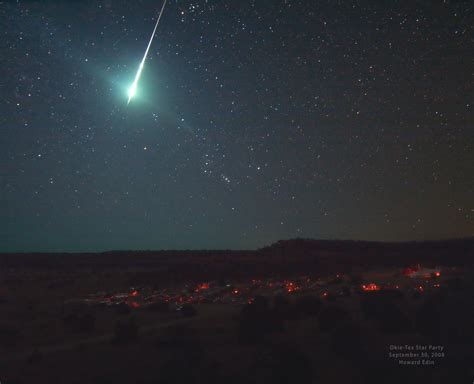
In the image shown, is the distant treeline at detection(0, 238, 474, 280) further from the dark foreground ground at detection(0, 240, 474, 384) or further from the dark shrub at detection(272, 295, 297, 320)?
the dark shrub at detection(272, 295, 297, 320)

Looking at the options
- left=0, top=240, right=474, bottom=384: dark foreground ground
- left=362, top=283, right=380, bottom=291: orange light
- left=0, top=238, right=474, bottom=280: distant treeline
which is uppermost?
left=0, top=238, right=474, bottom=280: distant treeline

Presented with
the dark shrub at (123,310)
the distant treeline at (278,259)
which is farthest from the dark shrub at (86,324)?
the distant treeline at (278,259)

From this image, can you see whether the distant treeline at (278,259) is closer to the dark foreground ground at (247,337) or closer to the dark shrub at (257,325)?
the dark foreground ground at (247,337)

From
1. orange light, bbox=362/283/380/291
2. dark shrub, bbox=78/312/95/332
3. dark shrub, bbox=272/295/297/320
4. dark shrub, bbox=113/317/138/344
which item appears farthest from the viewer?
orange light, bbox=362/283/380/291

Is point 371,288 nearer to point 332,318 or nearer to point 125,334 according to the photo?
point 332,318

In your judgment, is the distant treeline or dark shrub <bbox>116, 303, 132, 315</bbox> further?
the distant treeline

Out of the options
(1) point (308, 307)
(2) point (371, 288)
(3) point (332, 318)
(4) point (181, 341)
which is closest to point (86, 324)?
(4) point (181, 341)

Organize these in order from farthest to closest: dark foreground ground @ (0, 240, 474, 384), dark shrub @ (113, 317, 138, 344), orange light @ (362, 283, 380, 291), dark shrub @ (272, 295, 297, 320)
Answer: orange light @ (362, 283, 380, 291)
dark shrub @ (272, 295, 297, 320)
dark shrub @ (113, 317, 138, 344)
dark foreground ground @ (0, 240, 474, 384)

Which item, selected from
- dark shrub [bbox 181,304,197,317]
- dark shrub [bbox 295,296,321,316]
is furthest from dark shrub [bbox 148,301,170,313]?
dark shrub [bbox 295,296,321,316]

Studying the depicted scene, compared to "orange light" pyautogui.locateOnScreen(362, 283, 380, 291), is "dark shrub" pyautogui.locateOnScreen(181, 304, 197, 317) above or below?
below

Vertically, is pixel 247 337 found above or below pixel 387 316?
below
